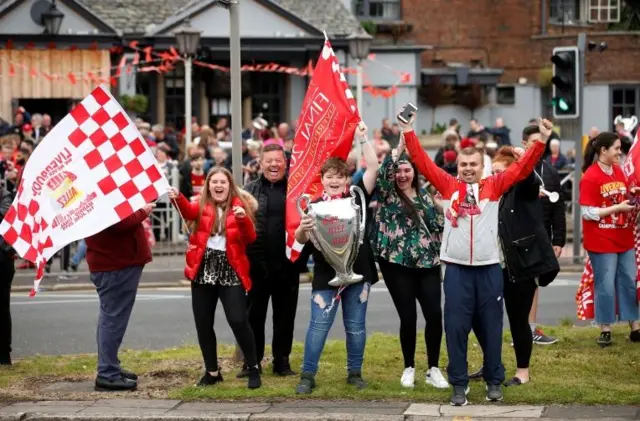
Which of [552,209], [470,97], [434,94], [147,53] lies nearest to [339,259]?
[552,209]

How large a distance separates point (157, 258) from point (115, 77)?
845 centimetres

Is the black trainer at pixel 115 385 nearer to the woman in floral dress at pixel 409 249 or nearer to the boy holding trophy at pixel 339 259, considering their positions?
the boy holding trophy at pixel 339 259

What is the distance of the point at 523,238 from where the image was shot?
10742 millimetres

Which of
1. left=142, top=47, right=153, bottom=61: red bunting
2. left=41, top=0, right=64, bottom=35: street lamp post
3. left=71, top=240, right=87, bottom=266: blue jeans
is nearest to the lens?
left=71, top=240, right=87, bottom=266: blue jeans

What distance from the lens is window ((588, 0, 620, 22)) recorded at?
38.7 metres

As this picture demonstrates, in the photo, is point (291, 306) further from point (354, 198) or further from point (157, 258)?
point (157, 258)

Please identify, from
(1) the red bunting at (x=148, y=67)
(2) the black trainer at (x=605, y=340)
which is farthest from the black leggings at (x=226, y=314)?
(1) the red bunting at (x=148, y=67)

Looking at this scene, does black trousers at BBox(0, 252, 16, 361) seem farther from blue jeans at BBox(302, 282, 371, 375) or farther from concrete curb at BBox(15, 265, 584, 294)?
concrete curb at BBox(15, 265, 584, 294)

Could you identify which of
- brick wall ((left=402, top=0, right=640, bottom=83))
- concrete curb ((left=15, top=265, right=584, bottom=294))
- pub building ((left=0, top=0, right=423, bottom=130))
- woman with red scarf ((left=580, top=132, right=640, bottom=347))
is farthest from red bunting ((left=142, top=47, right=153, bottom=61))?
woman with red scarf ((left=580, top=132, right=640, bottom=347))

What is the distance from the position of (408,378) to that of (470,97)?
2586 centimetres

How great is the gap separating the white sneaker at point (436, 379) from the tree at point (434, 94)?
81.6 ft

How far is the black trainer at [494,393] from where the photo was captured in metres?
10.1

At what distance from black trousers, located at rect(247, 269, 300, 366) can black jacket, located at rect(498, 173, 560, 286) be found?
164 centimetres

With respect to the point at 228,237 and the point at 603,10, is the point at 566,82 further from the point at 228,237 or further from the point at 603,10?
the point at 603,10
